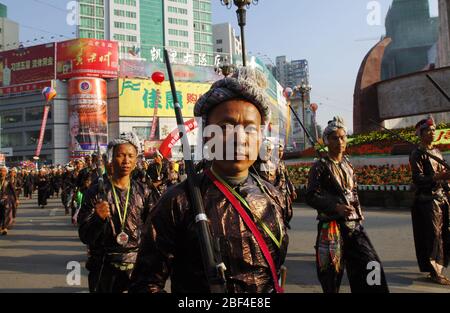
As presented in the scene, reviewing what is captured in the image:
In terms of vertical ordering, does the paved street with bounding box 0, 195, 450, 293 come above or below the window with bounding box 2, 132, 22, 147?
below

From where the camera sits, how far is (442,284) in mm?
5270

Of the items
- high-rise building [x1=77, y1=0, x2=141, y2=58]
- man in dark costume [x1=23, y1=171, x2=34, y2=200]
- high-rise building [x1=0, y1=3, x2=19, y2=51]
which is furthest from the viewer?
high-rise building [x1=0, y1=3, x2=19, y2=51]

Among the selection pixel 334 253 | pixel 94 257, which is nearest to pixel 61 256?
pixel 94 257

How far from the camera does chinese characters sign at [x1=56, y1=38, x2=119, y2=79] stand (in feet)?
171

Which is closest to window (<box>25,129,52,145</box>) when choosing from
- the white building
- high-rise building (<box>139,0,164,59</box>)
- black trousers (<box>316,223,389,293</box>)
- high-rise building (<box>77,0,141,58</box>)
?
the white building

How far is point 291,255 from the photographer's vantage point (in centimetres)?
734

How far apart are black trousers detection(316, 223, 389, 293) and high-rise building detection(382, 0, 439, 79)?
10603cm

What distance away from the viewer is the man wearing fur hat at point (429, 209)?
17.8ft

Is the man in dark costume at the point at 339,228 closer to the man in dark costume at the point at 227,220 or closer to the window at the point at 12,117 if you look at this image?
the man in dark costume at the point at 227,220

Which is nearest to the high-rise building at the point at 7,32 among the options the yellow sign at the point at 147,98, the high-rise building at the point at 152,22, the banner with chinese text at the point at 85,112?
the high-rise building at the point at 152,22

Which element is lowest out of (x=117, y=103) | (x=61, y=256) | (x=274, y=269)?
(x=61, y=256)

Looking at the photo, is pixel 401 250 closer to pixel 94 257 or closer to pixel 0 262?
pixel 94 257

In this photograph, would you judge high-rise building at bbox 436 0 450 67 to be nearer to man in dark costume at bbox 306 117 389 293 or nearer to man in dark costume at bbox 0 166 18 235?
man in dark costume at bbox 306 117 389 293
